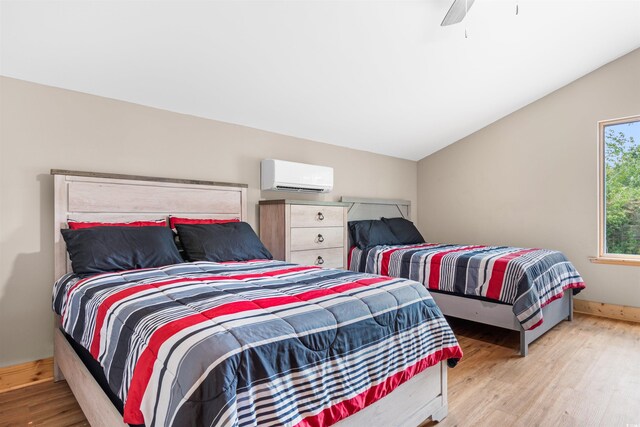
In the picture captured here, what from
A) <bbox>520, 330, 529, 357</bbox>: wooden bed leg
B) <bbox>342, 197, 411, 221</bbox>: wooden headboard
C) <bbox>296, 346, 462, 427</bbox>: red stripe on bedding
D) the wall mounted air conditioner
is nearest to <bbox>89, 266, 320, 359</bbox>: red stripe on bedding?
<bbox>296, 346, 462, 427</bbox>: red stripe on bedding

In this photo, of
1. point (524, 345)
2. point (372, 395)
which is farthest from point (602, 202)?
point (372, 395)

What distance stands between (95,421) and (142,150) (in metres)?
1.89

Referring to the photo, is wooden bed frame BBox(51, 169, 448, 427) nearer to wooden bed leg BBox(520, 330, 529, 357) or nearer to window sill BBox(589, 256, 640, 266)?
wooden bed leg BBox(520, 330, 529, 357)

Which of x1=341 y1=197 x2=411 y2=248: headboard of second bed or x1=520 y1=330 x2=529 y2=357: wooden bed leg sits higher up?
x1=341 y1=197 x2=411 y2=248: headboard of second bed

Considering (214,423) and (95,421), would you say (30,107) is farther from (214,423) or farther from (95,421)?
(214,423)

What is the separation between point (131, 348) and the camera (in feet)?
3.87

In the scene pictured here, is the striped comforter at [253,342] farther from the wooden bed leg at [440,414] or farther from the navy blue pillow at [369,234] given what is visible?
the navy blue pillow at [369,234]

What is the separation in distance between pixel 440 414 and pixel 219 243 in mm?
1704

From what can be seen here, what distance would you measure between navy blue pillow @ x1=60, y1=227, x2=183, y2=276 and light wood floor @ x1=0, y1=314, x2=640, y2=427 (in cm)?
77

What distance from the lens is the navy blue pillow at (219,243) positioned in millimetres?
2496

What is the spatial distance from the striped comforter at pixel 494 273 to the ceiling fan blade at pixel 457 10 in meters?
1.79

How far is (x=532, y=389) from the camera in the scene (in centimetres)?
216

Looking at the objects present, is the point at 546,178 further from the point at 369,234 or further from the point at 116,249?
the point at 116,249

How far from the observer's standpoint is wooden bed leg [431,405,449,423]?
1.79m
